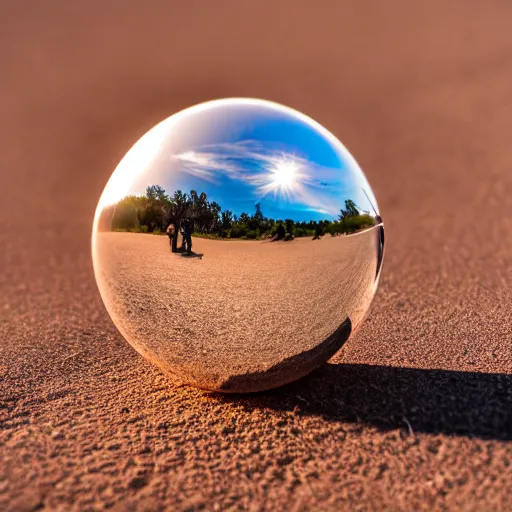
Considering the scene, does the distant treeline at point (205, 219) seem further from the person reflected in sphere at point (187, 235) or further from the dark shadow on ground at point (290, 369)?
the dark shadow on ground at point (290, 369)

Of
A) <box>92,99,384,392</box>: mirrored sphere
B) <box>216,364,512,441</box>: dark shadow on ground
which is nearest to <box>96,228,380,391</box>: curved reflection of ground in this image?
<box>92,99,384,392</box>: mirrored sphere

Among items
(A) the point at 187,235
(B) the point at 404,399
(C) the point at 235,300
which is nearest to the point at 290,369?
(C) the point at 235,300

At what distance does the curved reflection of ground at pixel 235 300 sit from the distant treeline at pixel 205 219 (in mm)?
66

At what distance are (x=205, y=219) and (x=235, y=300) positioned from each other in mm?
563

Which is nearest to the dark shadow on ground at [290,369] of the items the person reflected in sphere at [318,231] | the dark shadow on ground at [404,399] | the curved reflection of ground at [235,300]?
the curved reflection of ground at [235,300]

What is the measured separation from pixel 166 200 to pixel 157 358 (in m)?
1.18

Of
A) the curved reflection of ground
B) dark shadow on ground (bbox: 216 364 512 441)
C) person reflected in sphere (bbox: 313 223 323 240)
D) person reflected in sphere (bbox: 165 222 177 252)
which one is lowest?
dark shadow on ground (bbox: 216 364 512 441)

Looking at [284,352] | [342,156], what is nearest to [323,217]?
[342,156]

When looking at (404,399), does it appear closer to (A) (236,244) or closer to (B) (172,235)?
(A) (236,244)

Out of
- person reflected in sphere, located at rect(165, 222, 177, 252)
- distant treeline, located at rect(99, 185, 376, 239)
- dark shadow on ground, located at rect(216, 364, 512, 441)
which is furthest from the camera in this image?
dark shadow on ground, located at rect(216, 364, 512, 441)

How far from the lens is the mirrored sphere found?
342 cm

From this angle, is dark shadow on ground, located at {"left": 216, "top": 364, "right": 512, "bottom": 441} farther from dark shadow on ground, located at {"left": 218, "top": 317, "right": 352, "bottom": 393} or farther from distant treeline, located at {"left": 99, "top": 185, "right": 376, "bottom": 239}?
distant treeline, located at {"left": 99, "top": 185, "right": 376, "bottom": 239}

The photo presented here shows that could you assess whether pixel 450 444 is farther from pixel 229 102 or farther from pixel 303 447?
pixel 229 102

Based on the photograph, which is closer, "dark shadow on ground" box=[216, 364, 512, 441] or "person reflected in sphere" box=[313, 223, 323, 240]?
"person reflected in sphere" box=[313, 223, 323, 240]
